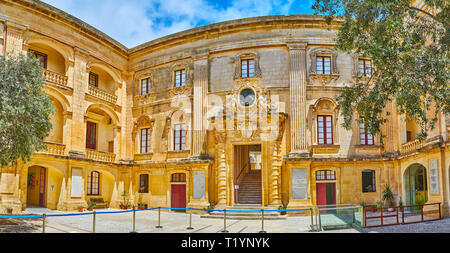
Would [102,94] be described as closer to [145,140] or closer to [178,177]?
[145,140]

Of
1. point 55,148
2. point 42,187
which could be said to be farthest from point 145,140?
point 42,187

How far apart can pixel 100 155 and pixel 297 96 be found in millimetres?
13547

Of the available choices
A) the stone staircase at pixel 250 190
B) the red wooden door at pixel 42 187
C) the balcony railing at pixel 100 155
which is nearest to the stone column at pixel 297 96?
the stone staircase at pixel 250 190

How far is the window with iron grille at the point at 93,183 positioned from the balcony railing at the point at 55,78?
6.59 metres

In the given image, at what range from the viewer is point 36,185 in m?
24.8

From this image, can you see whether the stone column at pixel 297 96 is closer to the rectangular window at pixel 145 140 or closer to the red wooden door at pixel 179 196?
the red wooden door at pixel 179 196

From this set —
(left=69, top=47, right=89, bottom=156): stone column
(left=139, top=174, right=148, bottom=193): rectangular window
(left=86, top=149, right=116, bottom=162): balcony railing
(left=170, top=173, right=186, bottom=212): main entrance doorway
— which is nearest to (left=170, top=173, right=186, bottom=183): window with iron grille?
(left=170, top=173, right=186, bottom=212): main entrance doorway

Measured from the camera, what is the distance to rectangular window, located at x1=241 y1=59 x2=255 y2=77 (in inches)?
965

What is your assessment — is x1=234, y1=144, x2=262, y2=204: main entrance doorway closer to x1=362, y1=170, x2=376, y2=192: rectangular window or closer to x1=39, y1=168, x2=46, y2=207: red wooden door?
x1=362, y1=170, x2=376, y2=192: rectangular window

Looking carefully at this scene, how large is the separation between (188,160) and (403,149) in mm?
12825

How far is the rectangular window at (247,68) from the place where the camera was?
80.4 ft

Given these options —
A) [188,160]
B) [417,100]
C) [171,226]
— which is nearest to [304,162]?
[188,160]

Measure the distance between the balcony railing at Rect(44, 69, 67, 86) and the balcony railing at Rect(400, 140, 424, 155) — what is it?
20.5 m

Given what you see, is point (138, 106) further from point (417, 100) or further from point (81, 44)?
point (417, 100)
